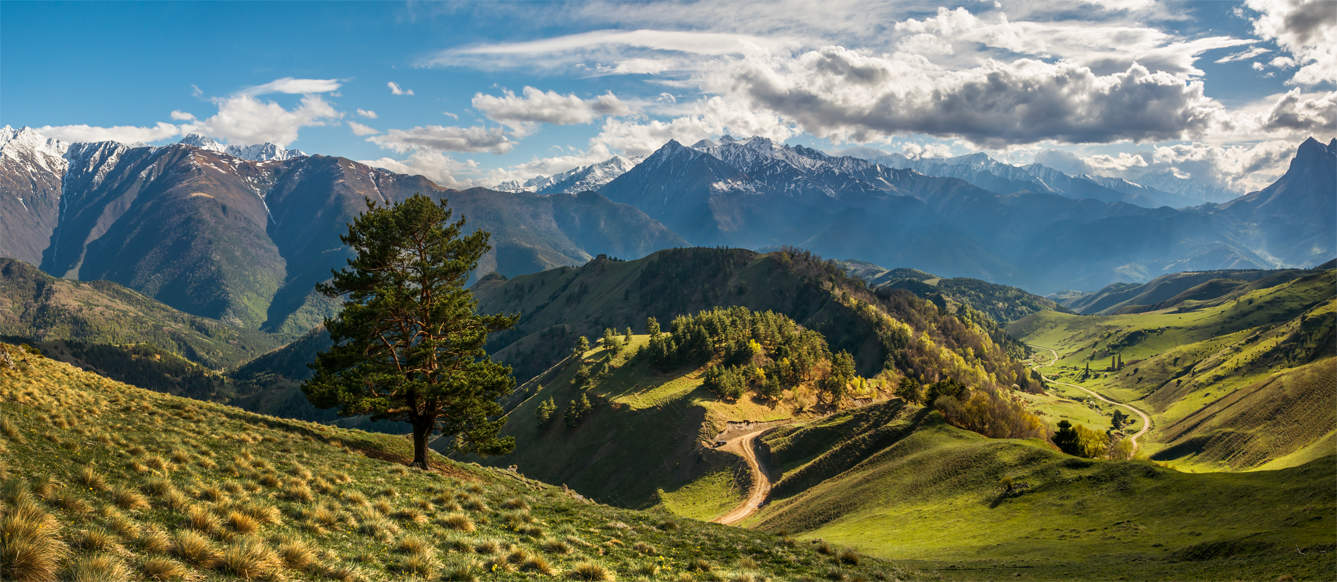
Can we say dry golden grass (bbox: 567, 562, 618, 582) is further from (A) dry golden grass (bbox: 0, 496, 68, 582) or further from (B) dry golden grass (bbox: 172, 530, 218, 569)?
(A) dry golden grass (bbox: 0, 496, 68, 582)

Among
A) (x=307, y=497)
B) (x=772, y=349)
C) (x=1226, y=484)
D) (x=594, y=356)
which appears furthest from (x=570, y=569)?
(x=594, y=356)

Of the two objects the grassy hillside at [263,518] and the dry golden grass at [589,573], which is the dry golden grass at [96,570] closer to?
the grassy hillside at [263,518]

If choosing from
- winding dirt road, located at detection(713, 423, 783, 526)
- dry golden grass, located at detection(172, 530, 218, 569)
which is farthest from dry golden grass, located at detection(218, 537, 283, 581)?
winding dirt road, located at detection(713, 423, 783, 526)

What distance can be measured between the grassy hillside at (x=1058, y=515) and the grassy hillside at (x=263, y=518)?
539 inches

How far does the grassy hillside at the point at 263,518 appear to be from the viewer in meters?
12.4

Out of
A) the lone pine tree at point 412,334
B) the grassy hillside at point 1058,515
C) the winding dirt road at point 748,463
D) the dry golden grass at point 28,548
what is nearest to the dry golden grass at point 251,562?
the dry golden grass at point 28,548

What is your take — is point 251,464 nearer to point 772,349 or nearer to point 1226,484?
point 1226,484

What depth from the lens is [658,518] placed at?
3425 centimetres

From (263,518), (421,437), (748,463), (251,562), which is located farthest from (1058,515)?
(748,463)

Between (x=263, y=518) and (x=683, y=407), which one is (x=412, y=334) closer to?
(x=263, y=518)

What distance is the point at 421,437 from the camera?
136 ft

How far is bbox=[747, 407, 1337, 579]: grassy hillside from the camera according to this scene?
30.1 meters

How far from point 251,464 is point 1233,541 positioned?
4799 cm

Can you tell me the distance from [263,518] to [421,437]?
83.9 feet
